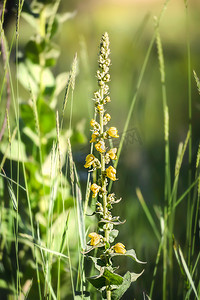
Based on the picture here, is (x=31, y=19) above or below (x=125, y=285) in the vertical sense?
above

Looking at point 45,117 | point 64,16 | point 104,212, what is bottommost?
point 104,212

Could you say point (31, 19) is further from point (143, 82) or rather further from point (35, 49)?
point (143, 82)

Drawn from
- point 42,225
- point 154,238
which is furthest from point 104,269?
point 154,238

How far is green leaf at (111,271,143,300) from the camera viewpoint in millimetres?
583

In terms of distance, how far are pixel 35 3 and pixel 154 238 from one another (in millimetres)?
940

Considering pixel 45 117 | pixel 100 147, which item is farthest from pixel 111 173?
pixel 45 117

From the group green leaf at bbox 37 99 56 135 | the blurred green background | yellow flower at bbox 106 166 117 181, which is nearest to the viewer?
yellow flower at bbox 106 166 117 181

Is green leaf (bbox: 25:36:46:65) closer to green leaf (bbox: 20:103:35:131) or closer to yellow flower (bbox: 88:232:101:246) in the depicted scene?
green leaf (bbox: 20:103:35:131)

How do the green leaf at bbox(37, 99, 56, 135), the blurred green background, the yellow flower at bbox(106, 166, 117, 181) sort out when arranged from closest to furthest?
A: 1. the yellow flower at bbox(106, 166, 117, 181)
2. the green leaf at bbox(37, 99, 56, 135)
3. the blurred green background

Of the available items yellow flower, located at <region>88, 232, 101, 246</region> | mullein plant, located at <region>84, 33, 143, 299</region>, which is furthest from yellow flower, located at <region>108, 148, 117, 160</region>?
yellow flower, located at <region>88, 232, 101, 246</region>

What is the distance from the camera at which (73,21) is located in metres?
2.00

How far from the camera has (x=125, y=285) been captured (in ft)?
1.93

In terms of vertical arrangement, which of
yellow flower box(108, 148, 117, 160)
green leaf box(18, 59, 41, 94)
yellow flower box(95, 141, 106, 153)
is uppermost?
green leaf box(18, 59, 41, 94)

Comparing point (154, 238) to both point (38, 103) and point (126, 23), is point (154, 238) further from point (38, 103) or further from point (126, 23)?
point (126, 23)
